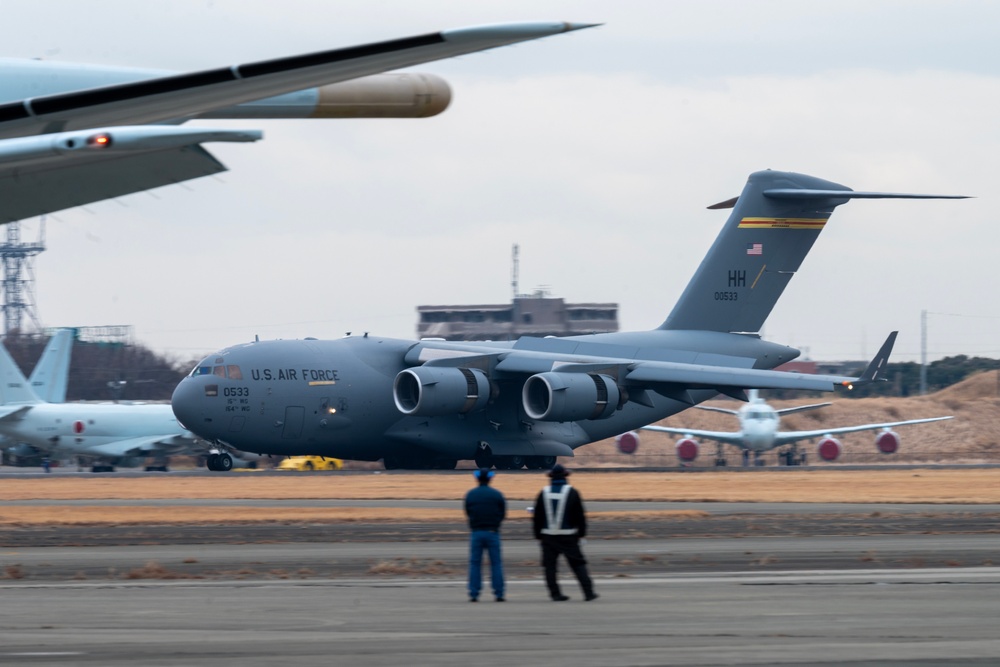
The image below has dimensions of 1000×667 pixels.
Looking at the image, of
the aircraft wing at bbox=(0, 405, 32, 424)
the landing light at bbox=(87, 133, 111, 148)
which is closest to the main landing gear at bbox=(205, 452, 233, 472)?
the aircraft wing at bbox=(0, 405, 32, 424)

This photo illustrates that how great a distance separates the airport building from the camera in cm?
9725

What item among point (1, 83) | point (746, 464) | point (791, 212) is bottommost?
point (746, 464)

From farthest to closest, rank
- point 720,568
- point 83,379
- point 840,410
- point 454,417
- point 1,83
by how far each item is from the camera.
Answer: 1. point 83,379
2. point 840,410
3. point 454,417
4. point 720,568
5. point 1,83

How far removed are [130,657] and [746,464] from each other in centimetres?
5252

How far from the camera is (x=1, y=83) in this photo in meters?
10.1

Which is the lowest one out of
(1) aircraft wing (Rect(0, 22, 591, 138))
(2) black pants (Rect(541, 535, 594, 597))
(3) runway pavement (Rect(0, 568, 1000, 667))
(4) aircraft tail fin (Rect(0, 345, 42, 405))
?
(3) runway pavement (Rect(0, 568, 1000, 667))

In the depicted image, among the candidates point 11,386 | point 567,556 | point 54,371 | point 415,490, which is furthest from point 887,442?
point 567,556

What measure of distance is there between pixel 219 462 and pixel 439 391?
52.9ft

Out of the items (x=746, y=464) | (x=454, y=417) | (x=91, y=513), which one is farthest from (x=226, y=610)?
(x=746, y=464)

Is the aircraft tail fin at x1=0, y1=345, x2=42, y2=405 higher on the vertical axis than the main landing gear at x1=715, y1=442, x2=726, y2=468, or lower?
higher

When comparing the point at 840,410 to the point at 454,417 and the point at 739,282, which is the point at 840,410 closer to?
the point at 739,282

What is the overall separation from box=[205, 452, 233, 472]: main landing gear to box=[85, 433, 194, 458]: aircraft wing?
328 cm

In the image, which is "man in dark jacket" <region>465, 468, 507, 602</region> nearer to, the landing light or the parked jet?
the parked jet

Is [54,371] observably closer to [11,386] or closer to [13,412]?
[11,386]
